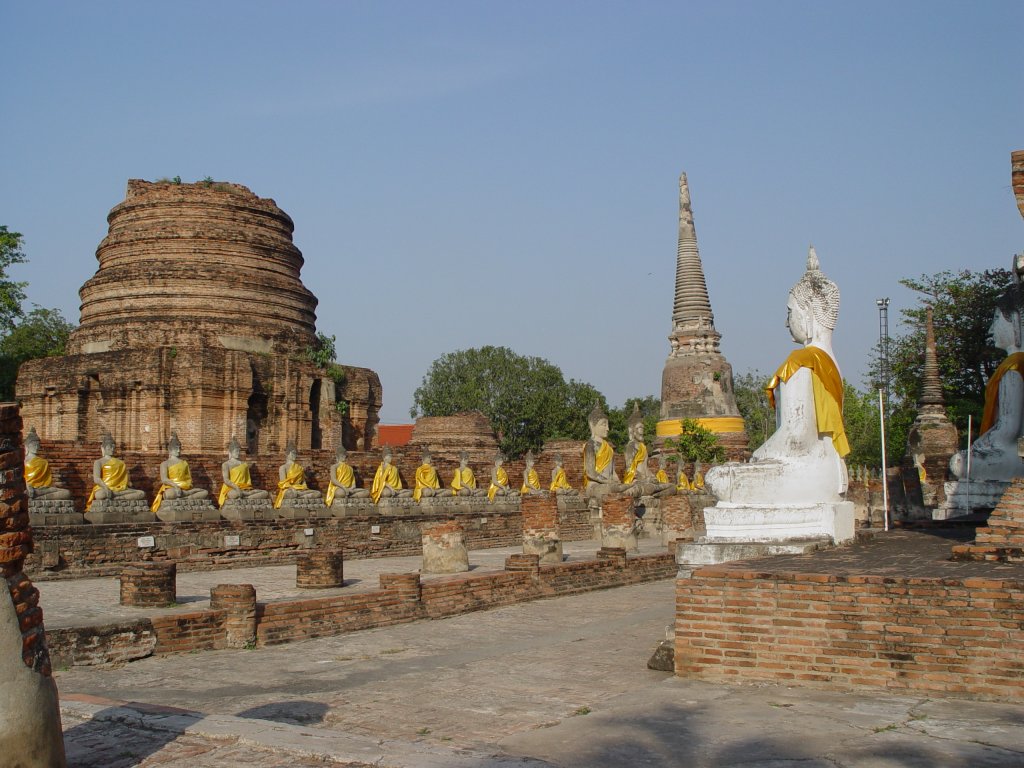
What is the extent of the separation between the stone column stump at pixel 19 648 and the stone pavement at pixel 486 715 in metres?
0.48

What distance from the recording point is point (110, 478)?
48.0 feet

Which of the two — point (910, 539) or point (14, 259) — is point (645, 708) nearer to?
point (910, 539)

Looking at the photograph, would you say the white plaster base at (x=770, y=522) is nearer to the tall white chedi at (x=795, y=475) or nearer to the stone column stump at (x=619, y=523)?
the tall white chedi at (x=795, y=475)

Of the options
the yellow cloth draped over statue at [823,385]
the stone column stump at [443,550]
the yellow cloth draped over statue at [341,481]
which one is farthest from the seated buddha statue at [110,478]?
the yellow cloth draped over statue at [823,385]

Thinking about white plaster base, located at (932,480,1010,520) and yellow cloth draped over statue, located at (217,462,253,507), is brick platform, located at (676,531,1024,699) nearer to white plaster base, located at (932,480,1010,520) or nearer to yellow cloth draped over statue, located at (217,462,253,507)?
Answer: white plaster base, located at (932,480,1010,520)

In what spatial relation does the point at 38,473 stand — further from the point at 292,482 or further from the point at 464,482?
the point at 464,482

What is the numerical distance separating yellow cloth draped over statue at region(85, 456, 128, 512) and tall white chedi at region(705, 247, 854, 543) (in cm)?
993

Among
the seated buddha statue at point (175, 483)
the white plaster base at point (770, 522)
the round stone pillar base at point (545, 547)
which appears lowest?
the round stone pillar base at point (545, 547)

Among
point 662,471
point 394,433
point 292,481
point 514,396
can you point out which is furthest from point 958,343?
point 394,433

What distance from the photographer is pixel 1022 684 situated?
5.16 m

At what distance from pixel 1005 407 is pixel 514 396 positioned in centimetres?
4239

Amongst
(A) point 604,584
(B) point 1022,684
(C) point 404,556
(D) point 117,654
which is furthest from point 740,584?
(C) point 404,556

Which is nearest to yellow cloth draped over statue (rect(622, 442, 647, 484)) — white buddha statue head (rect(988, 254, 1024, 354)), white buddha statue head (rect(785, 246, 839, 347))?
white buddha statue head (rect(988, 254, 1024, 354))

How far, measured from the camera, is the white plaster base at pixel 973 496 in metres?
11.3
